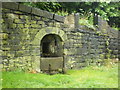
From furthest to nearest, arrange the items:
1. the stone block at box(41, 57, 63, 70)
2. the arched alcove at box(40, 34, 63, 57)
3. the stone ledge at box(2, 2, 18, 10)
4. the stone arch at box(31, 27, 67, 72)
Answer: the arched alcove at box(40, 34, 63, 57), the stone block at box(41, 57, 63, 70), the stone arch at box(31, 27, 67, 72), the stone ledge at box(2, 2, 18, 10)

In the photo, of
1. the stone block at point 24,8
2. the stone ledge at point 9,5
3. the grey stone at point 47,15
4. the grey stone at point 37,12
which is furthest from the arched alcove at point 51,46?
the stone ledge at point 9,5

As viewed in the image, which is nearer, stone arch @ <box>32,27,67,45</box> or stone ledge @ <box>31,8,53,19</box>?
stone ledge @ <box>31,8,53,19</box>

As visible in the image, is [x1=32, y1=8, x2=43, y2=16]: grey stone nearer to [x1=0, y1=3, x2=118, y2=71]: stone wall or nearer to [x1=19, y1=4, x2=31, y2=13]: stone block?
[x1=0, y1=3, x2=118, y2=71]: stone wall

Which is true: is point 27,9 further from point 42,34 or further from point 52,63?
point 52,63

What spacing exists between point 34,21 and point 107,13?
A: 7.40m

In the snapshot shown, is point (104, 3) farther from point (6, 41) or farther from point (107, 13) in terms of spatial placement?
point (6, 41)

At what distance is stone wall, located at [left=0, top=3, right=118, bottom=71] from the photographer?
7094 mm

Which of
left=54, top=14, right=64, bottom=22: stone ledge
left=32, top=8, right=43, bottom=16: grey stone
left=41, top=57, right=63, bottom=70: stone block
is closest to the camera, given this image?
left=32, top=8, right=43, bottom=16: grey stone

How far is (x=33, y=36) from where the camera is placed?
7.65m

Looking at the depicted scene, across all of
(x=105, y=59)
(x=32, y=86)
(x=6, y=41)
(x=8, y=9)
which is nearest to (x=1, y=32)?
(x=6, y=41)

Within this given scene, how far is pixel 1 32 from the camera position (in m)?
6.91

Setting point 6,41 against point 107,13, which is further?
point 107,13

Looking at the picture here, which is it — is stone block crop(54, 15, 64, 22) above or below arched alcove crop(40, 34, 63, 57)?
above

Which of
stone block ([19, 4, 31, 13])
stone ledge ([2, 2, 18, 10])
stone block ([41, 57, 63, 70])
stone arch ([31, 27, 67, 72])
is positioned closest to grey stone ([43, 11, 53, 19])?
stone arch ([31, 27, 67, 72])
